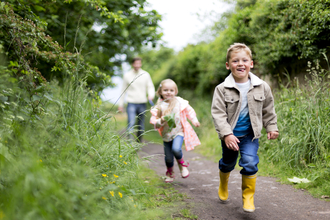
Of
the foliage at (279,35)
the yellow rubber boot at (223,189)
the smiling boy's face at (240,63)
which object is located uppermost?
the foliage at (279,35)

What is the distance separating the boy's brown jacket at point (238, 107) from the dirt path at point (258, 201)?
0.75 metres

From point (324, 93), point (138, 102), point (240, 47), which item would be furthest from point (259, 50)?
point (240, 47)

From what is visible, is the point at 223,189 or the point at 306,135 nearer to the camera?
the point at 223,189

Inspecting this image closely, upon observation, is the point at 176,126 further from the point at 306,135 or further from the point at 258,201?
the point at 306,135

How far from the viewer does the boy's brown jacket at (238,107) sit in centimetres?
280

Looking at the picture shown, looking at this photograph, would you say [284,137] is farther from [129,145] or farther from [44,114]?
[44,114]

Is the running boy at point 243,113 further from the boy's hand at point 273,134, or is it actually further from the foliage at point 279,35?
the foliage at point 279,35

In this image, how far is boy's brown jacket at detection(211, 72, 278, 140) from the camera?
9.18ft

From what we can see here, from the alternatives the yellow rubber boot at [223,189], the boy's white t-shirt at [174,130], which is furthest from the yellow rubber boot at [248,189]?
the boy's white t-shirt at [174,130]

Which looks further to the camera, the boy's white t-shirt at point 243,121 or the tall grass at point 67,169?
the boy's white t-shirt at point 243,121

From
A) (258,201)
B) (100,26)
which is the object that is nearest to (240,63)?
(258,201)

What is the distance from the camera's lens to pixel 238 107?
9.32 ft

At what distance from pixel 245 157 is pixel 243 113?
45 centimetres

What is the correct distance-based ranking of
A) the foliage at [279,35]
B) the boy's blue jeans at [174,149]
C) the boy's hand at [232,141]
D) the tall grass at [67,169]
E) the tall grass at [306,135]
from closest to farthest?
the tall grass at [67,169] → the boy's hand at [232,141] → the tall grass at [306,135] → the boy's blue jeans at [174,149] → the foliage at [279,35]
